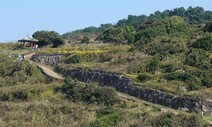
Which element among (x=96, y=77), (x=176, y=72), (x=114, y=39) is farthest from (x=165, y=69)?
(x=114, y=39)

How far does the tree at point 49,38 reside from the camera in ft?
223

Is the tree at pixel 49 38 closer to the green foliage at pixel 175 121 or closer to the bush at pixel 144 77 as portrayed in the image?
the bush at pixel 144 77

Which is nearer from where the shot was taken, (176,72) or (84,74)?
(176,72)

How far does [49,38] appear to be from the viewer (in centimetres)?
6906

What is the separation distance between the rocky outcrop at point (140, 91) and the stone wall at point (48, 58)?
245 inches

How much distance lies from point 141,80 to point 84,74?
7.16m

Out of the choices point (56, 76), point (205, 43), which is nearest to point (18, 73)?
point (56, 76)

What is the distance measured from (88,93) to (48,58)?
18.7 meters

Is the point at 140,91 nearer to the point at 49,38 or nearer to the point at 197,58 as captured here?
the point at 197,58

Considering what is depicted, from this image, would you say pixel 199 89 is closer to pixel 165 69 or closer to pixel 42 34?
pixel 165 69

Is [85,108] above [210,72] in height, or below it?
below

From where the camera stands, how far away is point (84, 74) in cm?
4806

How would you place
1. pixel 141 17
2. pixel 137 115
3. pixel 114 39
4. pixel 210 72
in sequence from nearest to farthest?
pixel 137 115, pixel 210 72, pixel 114 39, pixel 141 17

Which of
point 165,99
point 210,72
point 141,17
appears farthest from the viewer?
point 141,17
